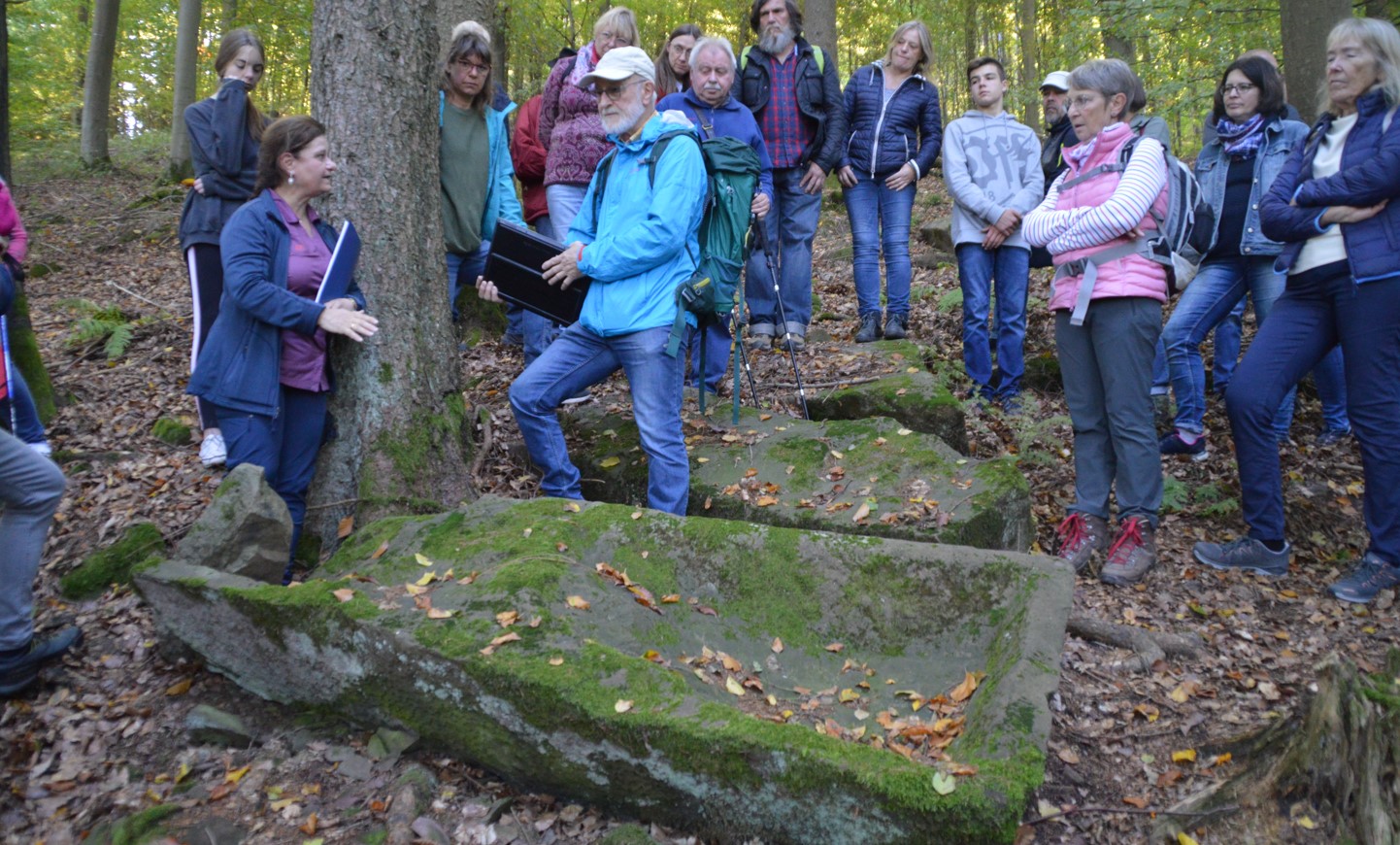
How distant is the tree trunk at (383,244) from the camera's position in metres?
4.79

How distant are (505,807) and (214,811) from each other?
1017 millimetres

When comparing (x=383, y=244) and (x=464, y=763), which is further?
(x=383, y=244)

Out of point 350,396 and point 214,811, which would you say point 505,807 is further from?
point 350,396

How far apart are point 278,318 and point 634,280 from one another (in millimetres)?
1721

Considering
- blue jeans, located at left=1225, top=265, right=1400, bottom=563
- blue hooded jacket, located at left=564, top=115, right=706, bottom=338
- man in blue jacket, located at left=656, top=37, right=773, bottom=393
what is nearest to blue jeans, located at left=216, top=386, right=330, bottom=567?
blue hooded jacket, located at left=564, top=115, right=706, bottom=338

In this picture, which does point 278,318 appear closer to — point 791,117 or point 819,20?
point 791,117

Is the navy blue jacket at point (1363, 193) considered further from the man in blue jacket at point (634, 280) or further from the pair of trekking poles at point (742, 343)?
the man in blue jacket at point (634, 280)

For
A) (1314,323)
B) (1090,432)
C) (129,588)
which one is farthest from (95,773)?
(1314,323)

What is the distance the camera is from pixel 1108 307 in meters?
5.02

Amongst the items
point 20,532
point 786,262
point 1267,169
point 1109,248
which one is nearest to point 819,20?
point 786,262

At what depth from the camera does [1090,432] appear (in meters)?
5.30

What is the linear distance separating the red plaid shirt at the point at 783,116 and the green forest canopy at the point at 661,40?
3.17 metres

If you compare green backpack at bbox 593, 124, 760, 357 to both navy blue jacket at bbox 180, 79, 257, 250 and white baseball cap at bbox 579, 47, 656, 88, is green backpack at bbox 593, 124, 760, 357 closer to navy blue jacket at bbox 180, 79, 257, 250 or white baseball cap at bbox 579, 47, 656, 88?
white baseball cap at bbox 579, 47, 656, 88

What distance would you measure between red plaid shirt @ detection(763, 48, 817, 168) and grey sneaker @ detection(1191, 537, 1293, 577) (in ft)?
13.4
